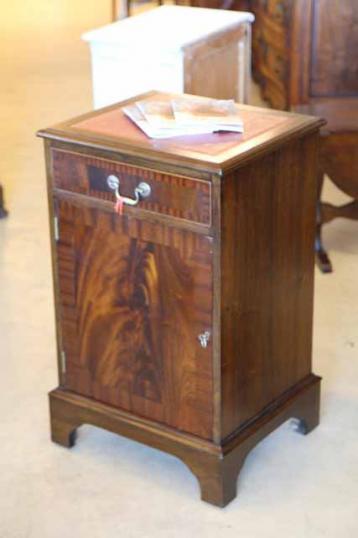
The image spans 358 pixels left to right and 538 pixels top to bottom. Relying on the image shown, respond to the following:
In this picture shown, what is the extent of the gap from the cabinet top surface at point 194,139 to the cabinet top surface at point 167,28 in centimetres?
110

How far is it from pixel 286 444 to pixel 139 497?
0.44 m

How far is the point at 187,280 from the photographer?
2.45m

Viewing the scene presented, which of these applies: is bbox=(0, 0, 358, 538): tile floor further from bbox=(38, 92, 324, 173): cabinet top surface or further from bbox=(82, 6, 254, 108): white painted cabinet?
bbox=(38, 92, 324, 173): cabinet top surface

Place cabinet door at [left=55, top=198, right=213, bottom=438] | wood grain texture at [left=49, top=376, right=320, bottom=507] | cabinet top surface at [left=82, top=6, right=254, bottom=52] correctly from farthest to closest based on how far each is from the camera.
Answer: cabinet top surface at [left=82, top=6, right=254, bottom=52] → wood grain texture at [left=49, top=376, right=320, bottom=507] → cabinet door at [left=55, top=198, right=213, bottom=438]

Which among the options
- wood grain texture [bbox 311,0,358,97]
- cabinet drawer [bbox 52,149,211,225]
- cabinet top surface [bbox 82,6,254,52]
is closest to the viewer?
cabinet drawer [bbox 52,149,211,225]

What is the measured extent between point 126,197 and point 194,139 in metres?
0.20

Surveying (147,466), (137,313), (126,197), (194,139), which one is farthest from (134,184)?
(147,466)

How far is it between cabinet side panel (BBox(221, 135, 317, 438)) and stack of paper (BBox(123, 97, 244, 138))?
0.16 metres

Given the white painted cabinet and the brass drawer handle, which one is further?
the white painted cabinet

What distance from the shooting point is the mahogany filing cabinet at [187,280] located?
2.40m

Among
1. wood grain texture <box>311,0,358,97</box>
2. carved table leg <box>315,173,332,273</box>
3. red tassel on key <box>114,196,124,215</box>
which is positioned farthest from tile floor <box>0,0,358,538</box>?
wood grain texture <box>311,0,358,97</box>

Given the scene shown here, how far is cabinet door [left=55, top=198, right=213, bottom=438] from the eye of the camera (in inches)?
96.7

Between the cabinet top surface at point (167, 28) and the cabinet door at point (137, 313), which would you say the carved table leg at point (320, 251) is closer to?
the cabinet top surface at point (167, 28)

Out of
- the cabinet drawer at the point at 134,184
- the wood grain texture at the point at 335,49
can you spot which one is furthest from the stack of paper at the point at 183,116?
the wood grain texture at the point at 335,49
